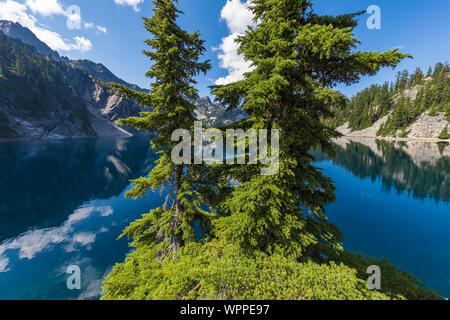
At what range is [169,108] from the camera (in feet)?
24.1

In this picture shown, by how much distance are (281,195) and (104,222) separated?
21157 mm

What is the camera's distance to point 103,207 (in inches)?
869

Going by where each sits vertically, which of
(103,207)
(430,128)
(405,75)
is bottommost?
(103,207)

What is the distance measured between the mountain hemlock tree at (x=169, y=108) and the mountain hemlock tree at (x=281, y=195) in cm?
13

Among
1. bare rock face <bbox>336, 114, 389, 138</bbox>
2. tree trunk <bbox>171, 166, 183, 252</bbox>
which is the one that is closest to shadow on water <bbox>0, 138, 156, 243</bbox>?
tree trunk <bbox>171, 166, 183, 252</bbox>

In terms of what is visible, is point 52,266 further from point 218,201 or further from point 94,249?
point 218,201

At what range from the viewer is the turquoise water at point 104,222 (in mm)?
11859

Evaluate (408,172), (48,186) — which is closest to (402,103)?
(408,172)

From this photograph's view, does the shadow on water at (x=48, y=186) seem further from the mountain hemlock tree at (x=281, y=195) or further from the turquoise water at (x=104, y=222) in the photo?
the mountain hemlock tree at (x=281, y=195)

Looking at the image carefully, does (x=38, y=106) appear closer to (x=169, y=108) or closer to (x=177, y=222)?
(x=169, y=108)

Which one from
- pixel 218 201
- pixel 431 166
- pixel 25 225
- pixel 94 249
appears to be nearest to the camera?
pixel 218 201
